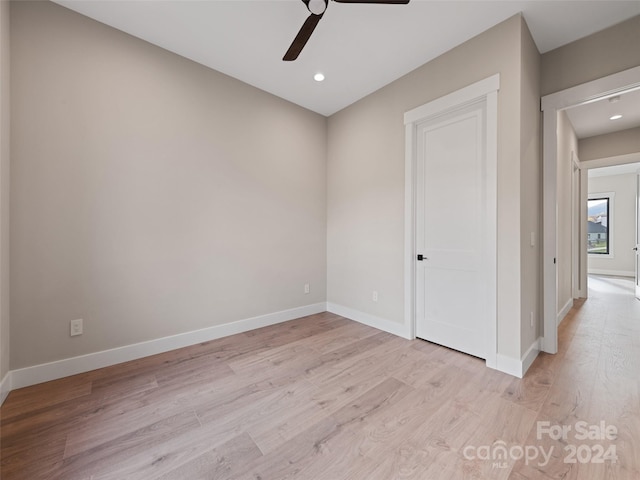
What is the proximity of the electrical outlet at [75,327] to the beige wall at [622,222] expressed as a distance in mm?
11259

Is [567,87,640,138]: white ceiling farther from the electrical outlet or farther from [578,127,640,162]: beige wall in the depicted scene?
the electrical outlet

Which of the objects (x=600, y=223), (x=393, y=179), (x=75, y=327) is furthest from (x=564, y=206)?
(x=600, y=223)

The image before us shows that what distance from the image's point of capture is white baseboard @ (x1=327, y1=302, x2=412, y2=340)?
2908 mm

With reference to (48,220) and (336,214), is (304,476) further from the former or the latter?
(336,214)

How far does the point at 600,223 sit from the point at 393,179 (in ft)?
28.5

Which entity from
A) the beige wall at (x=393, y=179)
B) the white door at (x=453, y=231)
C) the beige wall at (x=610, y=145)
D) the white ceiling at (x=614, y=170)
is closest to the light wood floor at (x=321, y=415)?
the white door at (x=453, y=231)

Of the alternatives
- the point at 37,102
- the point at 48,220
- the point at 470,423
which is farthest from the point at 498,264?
the point at 37,102

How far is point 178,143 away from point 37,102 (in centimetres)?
96

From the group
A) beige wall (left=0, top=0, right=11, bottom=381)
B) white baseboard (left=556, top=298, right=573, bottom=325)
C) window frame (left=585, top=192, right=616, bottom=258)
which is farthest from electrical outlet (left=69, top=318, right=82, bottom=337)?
window frame (left=585, top=192, right=616, bottom=258)

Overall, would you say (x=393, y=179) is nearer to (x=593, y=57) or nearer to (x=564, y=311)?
(x=593, y=57)

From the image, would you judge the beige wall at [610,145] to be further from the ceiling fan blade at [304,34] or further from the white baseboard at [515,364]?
the ceiling fan blade at [304,34]

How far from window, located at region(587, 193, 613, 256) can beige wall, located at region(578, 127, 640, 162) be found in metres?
4.30

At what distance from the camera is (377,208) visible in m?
3.21

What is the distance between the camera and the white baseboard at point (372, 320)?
9.54ft
